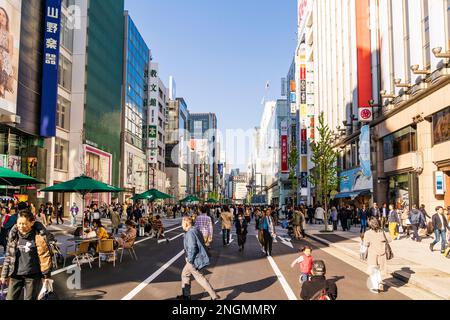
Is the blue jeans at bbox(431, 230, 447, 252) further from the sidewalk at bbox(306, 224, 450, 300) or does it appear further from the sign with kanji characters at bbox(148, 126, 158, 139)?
the sign with kanji characters at bbox(148, 126, 158, 139)


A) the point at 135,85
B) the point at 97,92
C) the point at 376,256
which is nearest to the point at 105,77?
the point at 97,92

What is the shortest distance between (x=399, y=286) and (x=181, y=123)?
119m

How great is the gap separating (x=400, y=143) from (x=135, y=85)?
165ft

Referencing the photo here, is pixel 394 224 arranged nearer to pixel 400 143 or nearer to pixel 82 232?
pixel 400 143

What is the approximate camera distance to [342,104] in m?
47.8

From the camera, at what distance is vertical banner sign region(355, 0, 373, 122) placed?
3761 centimetres

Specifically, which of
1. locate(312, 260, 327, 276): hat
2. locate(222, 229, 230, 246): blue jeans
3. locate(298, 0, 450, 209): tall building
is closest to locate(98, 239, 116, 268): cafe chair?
locate(222, 229, 230, 246): blue jeans

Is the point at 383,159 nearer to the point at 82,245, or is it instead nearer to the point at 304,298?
the point at 82,245

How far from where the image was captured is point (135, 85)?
72625mm

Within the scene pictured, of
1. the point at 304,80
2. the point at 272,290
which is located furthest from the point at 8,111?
the point at 304,80

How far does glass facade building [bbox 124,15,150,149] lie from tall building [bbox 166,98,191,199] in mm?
35329

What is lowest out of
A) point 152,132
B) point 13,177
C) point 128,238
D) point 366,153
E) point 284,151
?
point 128,238

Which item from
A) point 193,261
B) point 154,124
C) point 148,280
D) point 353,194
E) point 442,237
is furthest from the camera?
point 154,124
